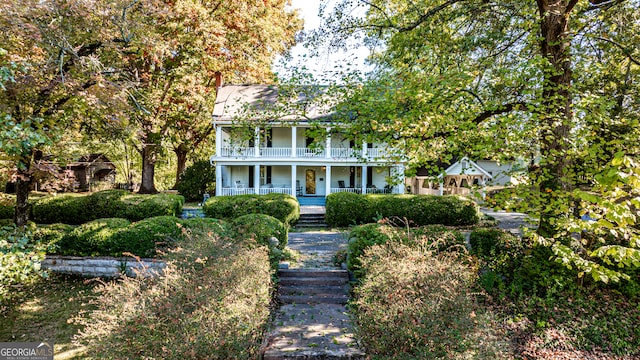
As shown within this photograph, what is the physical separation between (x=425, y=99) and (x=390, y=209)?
25.6ft

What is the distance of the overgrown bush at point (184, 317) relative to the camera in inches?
114

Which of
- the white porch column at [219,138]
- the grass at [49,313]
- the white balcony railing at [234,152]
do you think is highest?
the white porch column at [219,138]

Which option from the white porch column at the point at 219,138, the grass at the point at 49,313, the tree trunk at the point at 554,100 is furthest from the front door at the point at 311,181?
the tree trunk at the point at 554,100

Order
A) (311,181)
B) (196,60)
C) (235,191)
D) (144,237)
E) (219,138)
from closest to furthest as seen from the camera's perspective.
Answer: (144,237)
(196,60)
(219,138)
(235,191)
(311,181)

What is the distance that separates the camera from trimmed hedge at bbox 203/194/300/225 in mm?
12055

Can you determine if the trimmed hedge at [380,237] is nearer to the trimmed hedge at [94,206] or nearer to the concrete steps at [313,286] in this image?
the concrete steps at [313,286]

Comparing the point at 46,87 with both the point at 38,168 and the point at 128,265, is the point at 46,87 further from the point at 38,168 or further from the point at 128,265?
the point at 128,265

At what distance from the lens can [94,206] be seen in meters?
12.2

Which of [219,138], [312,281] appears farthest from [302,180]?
[312,281]

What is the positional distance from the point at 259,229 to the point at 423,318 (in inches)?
175

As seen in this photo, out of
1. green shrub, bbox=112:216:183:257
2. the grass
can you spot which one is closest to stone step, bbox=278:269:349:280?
green shrub, bbox=112:216:183:257

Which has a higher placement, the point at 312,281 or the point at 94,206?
the point at 94,206

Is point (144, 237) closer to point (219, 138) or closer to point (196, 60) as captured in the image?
point (196, 60)

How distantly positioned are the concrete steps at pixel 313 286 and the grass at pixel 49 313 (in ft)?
11.5
